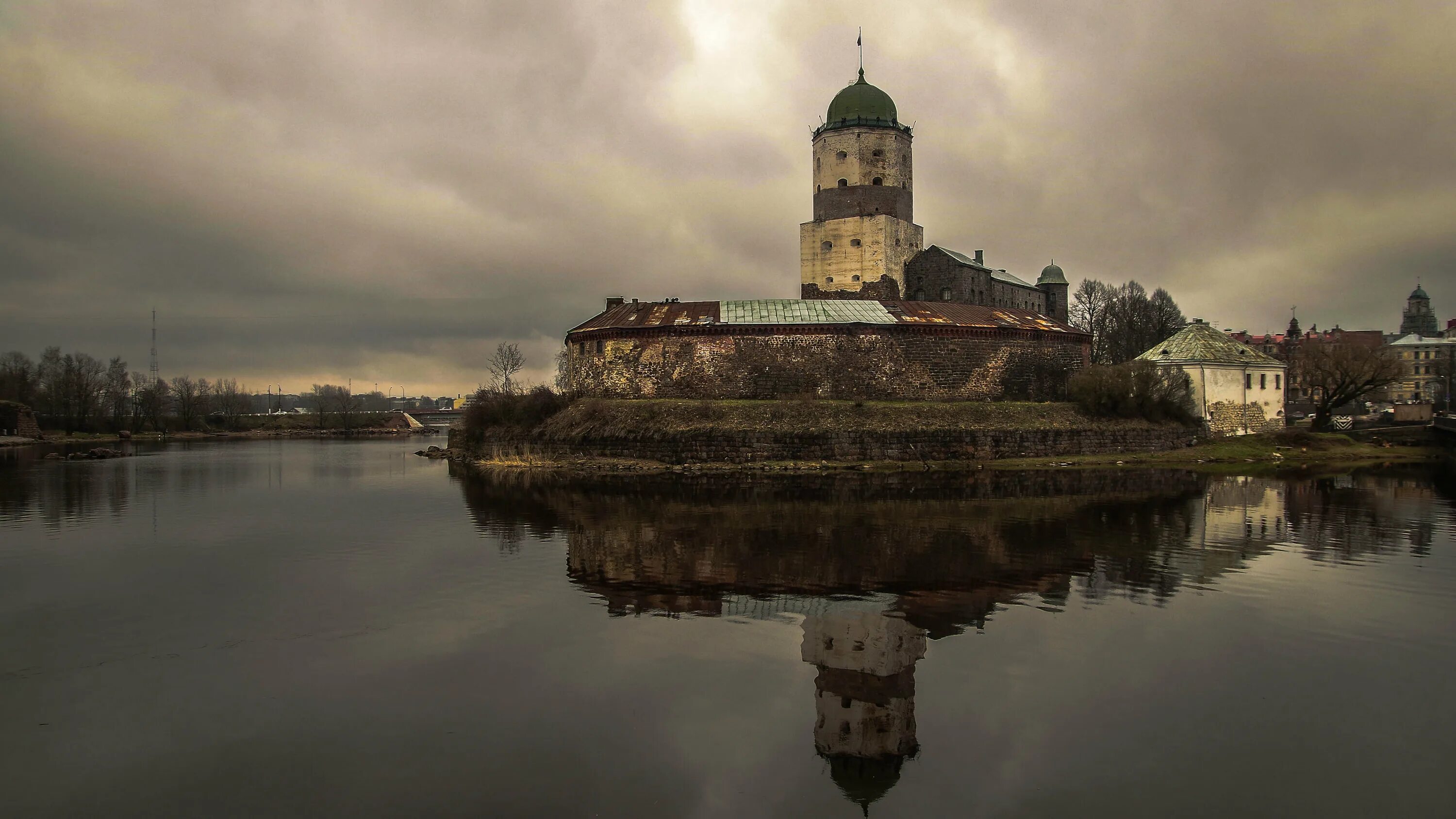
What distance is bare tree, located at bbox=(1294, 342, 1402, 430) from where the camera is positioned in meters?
39.3

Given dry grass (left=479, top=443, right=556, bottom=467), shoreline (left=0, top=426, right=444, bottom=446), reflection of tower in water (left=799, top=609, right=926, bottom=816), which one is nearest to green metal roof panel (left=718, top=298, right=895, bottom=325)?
dry grass (left=479, top=443, right=556, bottom=467)

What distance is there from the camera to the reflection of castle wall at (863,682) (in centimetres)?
703

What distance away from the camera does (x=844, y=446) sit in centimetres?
3428

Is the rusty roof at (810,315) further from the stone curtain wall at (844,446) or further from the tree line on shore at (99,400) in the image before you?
the tree line on shore at (99,400)

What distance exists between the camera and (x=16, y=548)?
16.4 m

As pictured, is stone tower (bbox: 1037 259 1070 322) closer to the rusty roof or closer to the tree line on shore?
the rusty roof

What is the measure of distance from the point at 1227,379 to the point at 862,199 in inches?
841

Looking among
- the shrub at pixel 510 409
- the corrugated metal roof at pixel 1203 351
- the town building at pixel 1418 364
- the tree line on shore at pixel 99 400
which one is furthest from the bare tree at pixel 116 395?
the town building at pixel 1418 364

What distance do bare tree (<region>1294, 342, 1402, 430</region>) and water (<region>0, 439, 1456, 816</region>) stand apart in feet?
86.7

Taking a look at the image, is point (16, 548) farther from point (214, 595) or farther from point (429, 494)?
point (429, 494)

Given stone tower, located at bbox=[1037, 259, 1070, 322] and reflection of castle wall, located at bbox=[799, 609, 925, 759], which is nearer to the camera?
reflection of castle wall, located at bbox=[799, 609, 925, 759]

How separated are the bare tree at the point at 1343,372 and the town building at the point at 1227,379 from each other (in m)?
1.39

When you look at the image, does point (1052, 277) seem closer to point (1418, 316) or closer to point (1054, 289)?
point (1054, 289)

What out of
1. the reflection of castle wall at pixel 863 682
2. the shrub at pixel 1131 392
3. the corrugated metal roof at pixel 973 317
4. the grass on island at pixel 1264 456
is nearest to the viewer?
the reflection of castle wall at pixel 863 682
